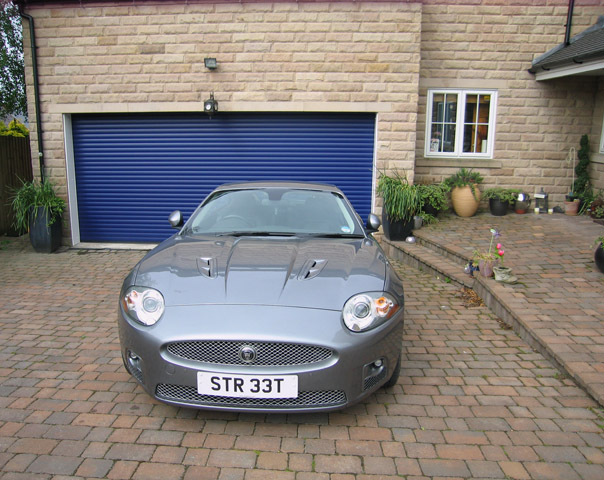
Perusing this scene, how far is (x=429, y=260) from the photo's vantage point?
6.84 m

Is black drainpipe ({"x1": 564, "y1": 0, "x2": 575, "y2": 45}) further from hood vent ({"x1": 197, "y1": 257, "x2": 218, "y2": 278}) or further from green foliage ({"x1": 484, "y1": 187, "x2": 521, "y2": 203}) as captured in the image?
hood vent ({"x1": 197, "y1": 257, "x2": 218, "y2": 278})

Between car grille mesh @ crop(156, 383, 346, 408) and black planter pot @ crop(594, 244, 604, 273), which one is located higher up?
black planter pot @ crop(594, 244, 604, 273)

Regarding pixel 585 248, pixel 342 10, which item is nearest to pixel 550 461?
pixel 585 248

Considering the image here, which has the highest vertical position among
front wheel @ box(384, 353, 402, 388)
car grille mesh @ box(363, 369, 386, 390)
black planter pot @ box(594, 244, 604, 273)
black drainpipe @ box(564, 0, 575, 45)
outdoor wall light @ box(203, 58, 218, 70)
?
black drainpipe @ box(564, 0, 575, 45)


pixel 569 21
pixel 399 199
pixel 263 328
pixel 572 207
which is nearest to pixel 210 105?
pixel 399 199

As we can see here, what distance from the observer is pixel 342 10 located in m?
8.26

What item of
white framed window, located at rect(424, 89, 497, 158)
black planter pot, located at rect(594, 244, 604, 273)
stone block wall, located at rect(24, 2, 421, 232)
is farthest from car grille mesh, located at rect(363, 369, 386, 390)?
white framed window, located at rect(424, 89, 497, 158)

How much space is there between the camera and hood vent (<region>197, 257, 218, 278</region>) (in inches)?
123

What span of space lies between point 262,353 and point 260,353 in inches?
0.5

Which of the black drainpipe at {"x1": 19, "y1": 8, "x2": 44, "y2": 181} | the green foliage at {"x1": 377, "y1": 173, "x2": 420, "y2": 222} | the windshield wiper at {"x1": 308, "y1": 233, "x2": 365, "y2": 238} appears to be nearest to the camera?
the windshield wiper at {"x1": 308, "y1": 233, "x2": 365, "y2": 238}

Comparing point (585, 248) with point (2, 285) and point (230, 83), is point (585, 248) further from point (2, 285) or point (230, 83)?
point (2, 285)

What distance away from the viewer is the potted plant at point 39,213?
8.37 meters

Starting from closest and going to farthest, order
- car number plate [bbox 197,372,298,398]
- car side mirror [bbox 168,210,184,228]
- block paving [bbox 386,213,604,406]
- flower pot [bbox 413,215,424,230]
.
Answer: car number plate [bbox 197,372,298,398], block paving [bbox 386,213,604,406], car side mirror [bbox 168,210,184,228], flower pot [bbox 413,215,424,230]

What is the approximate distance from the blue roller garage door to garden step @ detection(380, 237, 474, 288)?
1.23 meters
